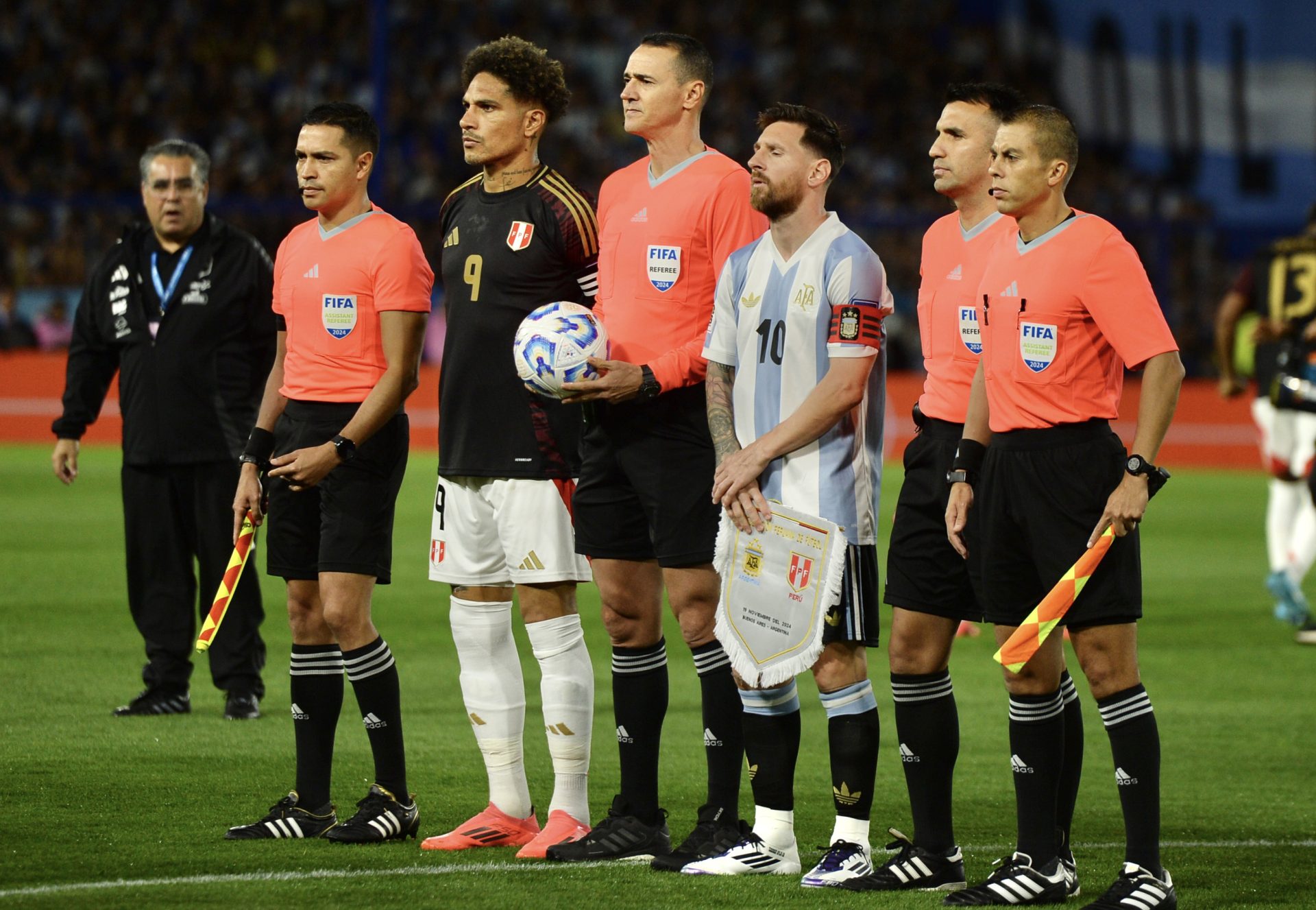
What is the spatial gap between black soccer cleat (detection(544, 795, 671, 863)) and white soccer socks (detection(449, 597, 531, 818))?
0.35 m

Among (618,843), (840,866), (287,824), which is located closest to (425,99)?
(287,824)

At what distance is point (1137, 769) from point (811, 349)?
4.81 ft

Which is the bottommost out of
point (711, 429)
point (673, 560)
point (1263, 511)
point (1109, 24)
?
point (1263, 511)

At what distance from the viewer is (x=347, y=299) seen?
6047 mm

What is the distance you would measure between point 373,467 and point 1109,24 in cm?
2695

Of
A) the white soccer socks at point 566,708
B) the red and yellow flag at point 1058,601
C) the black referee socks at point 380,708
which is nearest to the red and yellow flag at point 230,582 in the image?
the black referee socks at point 380,708

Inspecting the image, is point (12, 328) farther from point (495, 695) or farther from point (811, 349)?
point (811, 349)

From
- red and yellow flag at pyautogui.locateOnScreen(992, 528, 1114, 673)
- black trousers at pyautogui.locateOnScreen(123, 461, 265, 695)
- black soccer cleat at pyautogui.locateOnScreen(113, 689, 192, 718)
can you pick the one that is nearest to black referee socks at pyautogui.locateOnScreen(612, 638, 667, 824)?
red and yellow flag at pyautogui.locateOnScreen(992, 528, 1114, 673)

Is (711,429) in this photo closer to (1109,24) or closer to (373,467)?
(373,467)

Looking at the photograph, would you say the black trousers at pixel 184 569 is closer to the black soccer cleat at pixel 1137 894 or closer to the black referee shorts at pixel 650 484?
the black referee shorts at pixel 650 484

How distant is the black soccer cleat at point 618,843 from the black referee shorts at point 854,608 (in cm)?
87

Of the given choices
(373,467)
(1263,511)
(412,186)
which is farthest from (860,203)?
(373,467)

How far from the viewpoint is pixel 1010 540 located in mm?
5254

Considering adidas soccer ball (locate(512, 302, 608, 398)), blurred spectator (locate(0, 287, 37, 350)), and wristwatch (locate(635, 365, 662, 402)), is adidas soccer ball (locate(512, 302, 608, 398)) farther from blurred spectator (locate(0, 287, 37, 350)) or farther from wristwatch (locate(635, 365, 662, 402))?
blurred spectator (locate(0, 287, 37, 350))
